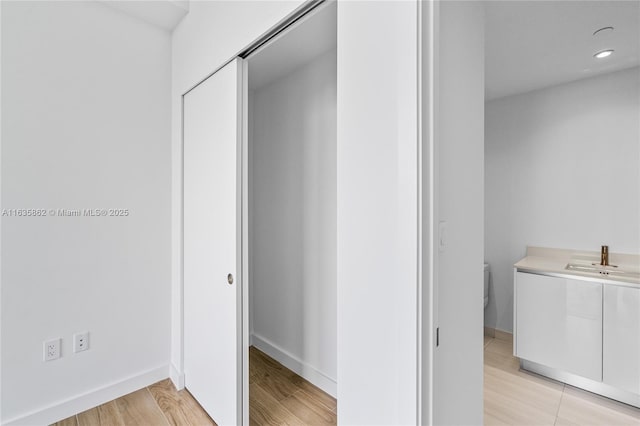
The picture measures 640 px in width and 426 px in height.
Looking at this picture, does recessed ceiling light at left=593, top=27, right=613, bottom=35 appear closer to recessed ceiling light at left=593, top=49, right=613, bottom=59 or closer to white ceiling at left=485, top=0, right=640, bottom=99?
white ceiling at left=485, top=0, right=640, bottom=99

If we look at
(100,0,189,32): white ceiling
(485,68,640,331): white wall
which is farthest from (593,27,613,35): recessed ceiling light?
(100,0,189,32): white ceiling

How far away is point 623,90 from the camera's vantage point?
7.83 feet

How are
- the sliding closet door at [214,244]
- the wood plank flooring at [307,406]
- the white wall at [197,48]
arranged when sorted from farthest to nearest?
the wood plank flooring at [307,406] < the sliding closet door at [214,244] < the white wall at [197,48]

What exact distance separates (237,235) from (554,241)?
9.41ft

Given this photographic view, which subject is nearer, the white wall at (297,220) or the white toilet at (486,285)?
the white wall at (297,220)

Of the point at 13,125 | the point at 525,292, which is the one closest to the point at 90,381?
the point at 13,125

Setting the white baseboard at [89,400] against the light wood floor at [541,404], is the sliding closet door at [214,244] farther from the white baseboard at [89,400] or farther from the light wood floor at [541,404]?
the light wood floor at [541,404]

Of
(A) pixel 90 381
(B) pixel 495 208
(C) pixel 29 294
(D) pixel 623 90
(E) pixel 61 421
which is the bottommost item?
(E) pixel 61 421

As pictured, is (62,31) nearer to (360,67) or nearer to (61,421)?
(360,67)

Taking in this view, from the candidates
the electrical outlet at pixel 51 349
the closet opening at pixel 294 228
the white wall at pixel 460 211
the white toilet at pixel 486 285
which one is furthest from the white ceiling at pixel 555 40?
the electrical outlet at pixel 51 349

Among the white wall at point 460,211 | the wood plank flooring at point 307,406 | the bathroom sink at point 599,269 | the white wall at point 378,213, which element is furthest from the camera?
the bathroom sink at point 599,269

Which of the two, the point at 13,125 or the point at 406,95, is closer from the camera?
the point at 406,95

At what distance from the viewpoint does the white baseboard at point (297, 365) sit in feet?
6.80

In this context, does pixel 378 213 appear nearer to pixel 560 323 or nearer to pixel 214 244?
pixel 214 244
